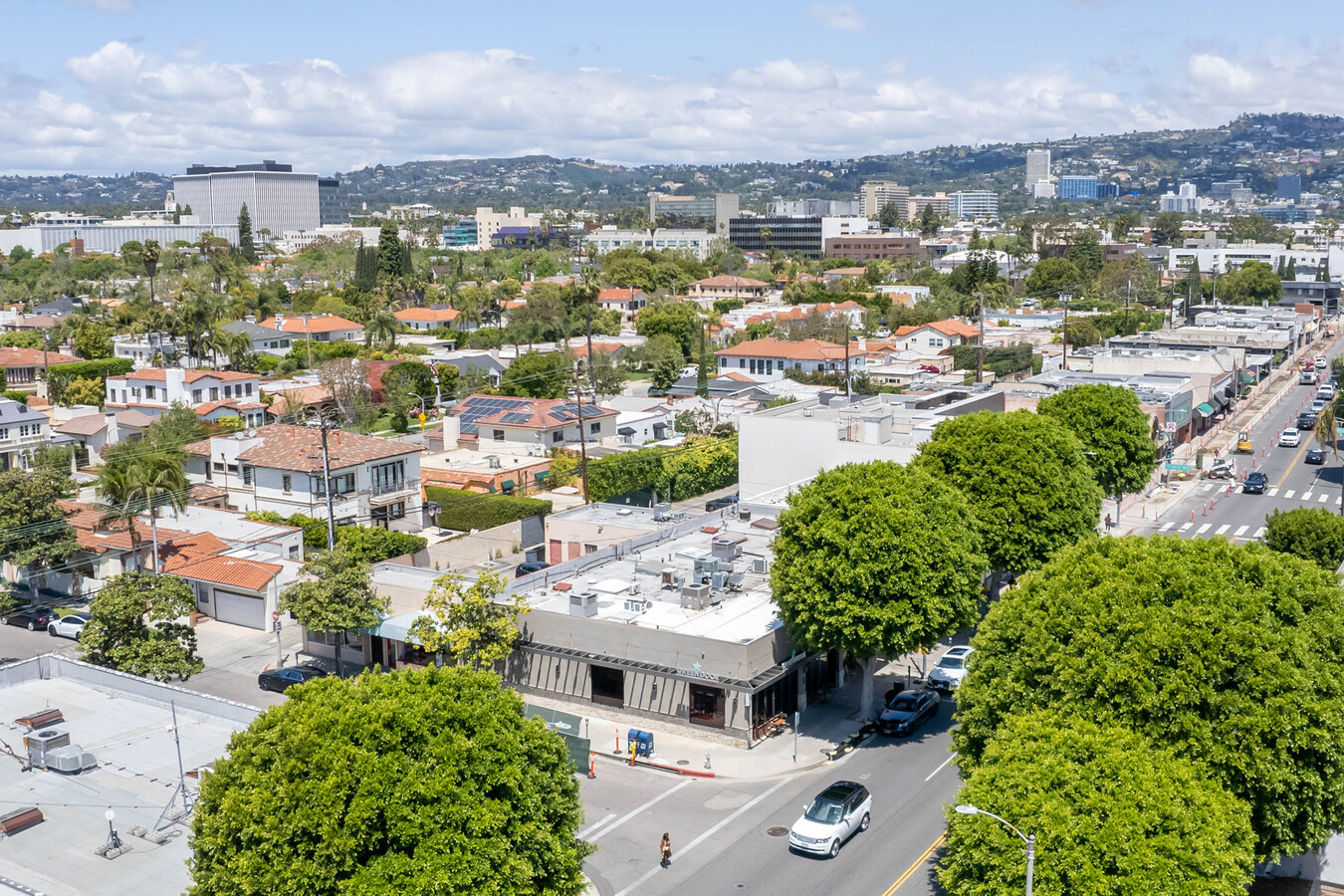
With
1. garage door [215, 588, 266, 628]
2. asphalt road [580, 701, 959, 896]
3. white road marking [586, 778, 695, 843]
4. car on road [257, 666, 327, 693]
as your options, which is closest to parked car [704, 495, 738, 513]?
garage door [215, 588, 266, 628]

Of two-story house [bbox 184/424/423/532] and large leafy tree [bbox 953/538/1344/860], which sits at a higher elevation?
large leafy tree [bbox 953/538/1344/860]

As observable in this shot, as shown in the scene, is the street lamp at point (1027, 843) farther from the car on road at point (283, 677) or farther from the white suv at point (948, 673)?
the car on road at point (283, 677)

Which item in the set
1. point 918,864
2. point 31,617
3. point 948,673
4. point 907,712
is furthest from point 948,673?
point 31,617

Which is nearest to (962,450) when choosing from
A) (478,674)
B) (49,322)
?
(478,674)

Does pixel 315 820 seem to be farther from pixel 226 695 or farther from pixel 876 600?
pixel 226 695

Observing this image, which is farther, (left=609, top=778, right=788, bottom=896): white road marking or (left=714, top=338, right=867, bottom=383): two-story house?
(left=714, top=338, right=867, bottom=383): two-story house

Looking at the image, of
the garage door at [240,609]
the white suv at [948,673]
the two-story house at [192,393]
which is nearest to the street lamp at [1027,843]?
the white suv at [948,673]

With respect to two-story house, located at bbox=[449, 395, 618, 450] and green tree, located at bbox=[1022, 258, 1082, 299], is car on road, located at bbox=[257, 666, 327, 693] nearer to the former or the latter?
two-story house, located at bbox=[449, 395, 618, 450]
